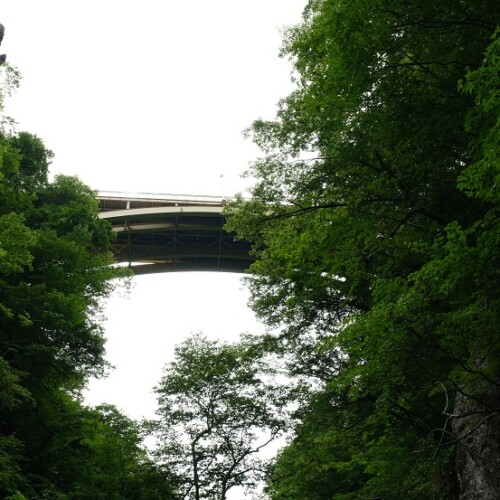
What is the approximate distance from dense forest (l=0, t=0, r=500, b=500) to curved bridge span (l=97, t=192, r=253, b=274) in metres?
9.00

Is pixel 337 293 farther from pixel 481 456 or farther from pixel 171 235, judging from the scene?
pixel 171 235

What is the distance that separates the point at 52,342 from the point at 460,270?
12.2 m

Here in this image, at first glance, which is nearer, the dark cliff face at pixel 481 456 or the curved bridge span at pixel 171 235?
the dark cliff face at pixel 481 456

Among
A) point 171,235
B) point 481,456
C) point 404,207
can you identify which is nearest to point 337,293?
point 404,207

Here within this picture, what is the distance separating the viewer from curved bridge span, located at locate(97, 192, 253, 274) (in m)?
30.2

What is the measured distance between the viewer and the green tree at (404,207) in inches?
260

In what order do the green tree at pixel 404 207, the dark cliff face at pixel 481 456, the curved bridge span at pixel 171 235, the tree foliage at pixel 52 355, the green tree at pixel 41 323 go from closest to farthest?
the green tree at pixel 404 207
the dark cliff face at pixel 481 456
the green tree at pixel 41 323
the tree foliage at pixel 52 355
the curved bridge span at pixel 171 235

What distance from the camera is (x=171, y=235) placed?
1390 inches

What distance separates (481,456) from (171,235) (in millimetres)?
28940

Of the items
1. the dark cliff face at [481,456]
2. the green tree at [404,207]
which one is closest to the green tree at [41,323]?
the green tree at [404,207]

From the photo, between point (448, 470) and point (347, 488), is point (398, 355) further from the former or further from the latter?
point (347, 488)

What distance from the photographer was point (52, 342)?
15.5 metres

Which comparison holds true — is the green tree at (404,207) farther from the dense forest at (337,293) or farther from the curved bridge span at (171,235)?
the curved bridge span at (171,235)

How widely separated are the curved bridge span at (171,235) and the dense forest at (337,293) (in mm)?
9000
